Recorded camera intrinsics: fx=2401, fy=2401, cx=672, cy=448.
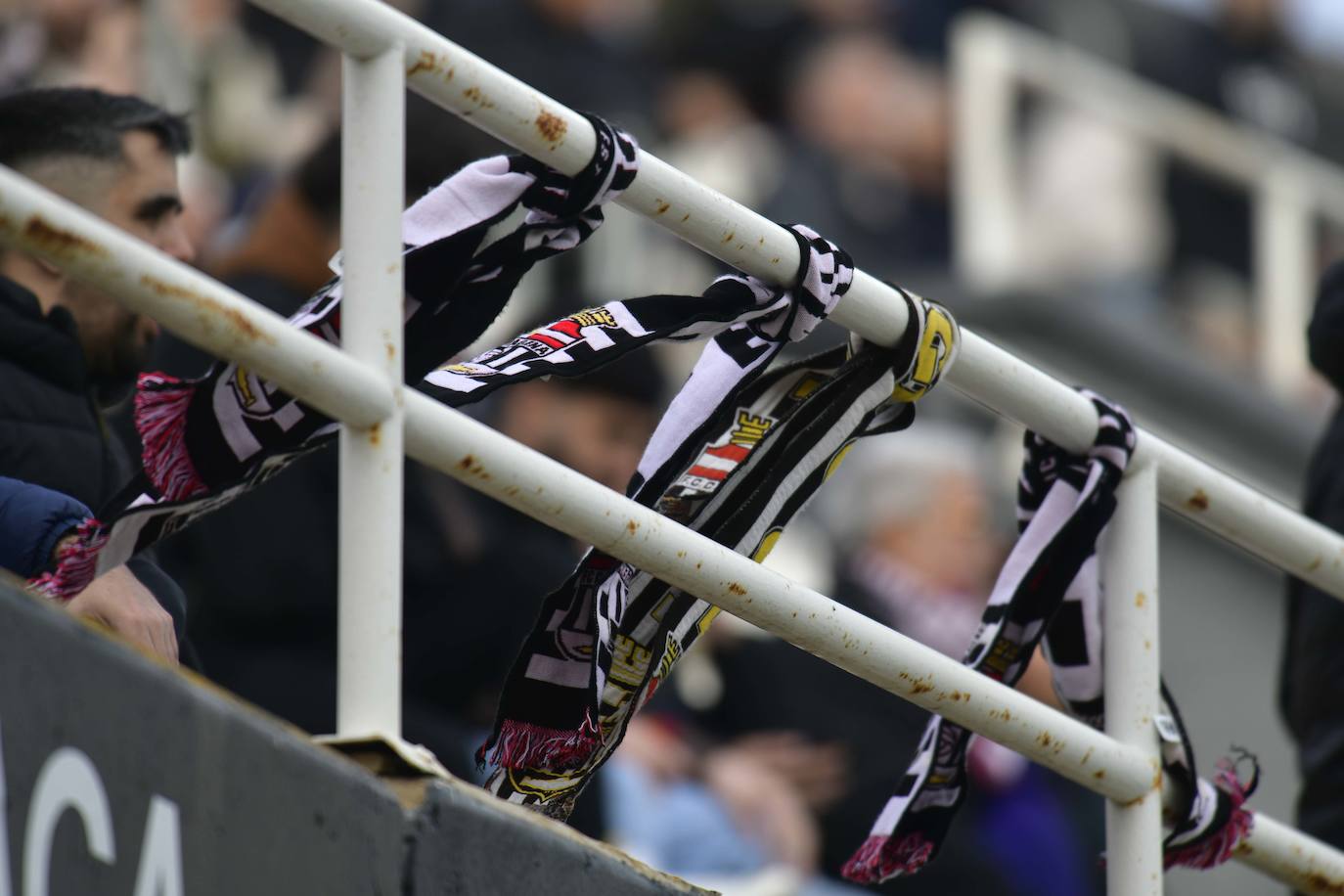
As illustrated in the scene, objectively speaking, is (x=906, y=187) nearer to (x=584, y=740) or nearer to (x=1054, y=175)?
(x=1054, y=175)

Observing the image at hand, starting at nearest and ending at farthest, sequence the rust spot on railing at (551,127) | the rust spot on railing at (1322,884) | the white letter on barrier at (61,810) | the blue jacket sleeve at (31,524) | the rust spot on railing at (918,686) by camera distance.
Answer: the white letter on barrier at (61,810)
the rust spot on railing at (551,127)
the blue jacket sleeve at (31,524)
the rust spot on railing at (918,686)
the rust spot on railing at (1322,884)

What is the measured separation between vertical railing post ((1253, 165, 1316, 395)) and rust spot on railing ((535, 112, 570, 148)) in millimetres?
6551

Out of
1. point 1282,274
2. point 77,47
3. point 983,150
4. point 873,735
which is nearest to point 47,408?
point 77,47

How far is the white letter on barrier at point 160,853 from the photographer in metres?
1.85

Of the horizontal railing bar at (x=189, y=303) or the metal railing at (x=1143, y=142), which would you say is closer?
the horizontal railing bar at (x=189, y=303)

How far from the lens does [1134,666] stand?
2.88 meters

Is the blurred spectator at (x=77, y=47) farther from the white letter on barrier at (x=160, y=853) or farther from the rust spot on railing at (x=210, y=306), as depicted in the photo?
the white letter on barrier at (x=160, y=853)

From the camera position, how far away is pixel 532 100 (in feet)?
7.48

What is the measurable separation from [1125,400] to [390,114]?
19.4ft

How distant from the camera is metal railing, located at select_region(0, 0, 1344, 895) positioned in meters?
1.99

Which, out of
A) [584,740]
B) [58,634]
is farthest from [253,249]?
[58,634]

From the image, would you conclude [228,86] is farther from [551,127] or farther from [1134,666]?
[551,127]

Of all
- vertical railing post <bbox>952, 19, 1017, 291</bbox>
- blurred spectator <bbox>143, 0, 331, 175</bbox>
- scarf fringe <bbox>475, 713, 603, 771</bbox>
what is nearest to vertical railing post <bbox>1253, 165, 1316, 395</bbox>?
vertical railing post <bbox>952, 19, 1017, 291</bbox>

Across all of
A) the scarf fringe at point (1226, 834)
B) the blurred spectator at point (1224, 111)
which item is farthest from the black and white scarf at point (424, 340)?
the blurred spectator at point (1224, 111)
